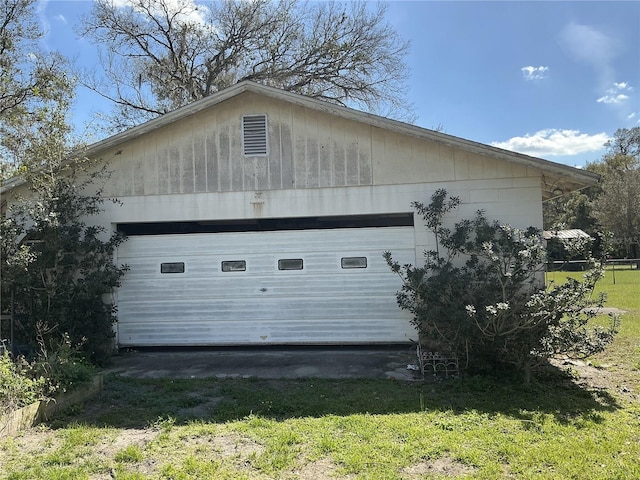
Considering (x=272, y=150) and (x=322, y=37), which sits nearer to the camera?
(x=272, y=150)

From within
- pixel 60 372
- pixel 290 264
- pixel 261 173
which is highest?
pixel 261 173

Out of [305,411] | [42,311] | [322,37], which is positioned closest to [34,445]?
[305,411]

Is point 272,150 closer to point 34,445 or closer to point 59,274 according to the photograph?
point 59,274

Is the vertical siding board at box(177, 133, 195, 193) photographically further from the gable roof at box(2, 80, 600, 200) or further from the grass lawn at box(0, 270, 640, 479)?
the grass lawn at box(0, 270, 640, 479)

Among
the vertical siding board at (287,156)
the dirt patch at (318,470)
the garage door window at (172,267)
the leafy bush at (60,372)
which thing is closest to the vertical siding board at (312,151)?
the vertical siding board at (287,156)

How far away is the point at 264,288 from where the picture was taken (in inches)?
320

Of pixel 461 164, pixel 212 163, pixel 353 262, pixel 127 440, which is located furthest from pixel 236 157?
pixel 127 440

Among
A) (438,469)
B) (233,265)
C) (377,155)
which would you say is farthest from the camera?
(233,265)

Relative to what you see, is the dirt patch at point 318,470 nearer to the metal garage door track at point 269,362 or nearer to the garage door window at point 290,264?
the metal garage door track at point 269,362

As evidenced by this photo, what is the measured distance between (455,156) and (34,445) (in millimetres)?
6670

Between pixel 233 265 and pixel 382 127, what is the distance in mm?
3474

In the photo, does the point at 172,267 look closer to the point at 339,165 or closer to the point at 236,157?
the point at 236,157

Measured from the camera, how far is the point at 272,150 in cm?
804

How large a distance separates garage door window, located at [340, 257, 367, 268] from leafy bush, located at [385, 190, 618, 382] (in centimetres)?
86
